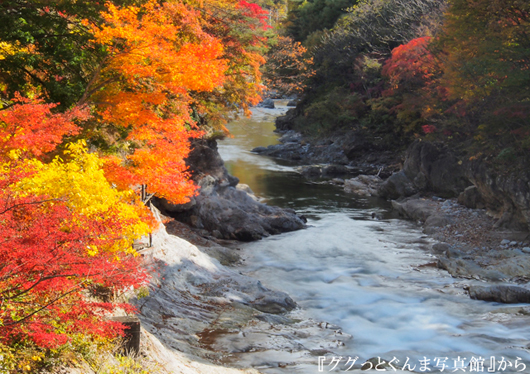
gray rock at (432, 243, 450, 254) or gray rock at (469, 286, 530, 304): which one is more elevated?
gray rock at (469, 286, 530, 304)

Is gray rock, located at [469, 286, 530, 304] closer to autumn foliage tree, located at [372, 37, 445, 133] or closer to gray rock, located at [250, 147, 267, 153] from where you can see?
autumn foliage tree, located at [372, 37, 445, 133]

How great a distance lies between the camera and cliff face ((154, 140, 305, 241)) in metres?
20.6

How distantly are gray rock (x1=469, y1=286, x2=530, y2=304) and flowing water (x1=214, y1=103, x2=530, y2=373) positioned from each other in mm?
248

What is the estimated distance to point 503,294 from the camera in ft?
43.8

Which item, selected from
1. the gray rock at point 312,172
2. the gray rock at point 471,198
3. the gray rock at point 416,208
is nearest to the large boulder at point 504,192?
the gray rock at point 471,198

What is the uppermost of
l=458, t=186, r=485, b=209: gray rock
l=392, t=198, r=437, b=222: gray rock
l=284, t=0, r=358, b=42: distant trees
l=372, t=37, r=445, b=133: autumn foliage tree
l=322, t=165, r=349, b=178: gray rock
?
l=284, t=0, r=358, b=42: distant trees

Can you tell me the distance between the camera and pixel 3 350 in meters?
5.75

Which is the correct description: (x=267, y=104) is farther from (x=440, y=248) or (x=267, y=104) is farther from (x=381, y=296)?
(x=381, y=296)

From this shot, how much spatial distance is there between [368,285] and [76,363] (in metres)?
11.0

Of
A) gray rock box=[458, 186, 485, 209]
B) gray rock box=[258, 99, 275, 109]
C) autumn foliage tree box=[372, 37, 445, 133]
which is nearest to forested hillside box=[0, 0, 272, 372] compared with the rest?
gray rock box=[458, 186, 485, 209]

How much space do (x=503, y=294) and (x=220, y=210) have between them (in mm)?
12187

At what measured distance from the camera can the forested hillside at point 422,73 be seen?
18688 millimetres

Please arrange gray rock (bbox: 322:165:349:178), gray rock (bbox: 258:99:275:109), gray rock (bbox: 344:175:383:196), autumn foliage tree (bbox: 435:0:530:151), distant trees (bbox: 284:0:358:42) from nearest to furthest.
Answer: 1. autumn foliage tree (bbox: 435:0:530:151)
2. gray rock (bbox: 344:175:383:196)
3. gray rock (bbox: 322:165:349:178)
4. distant trees (bbox: 284:0:358:42)
5. gray rock (bbox: 258:99:275:109)

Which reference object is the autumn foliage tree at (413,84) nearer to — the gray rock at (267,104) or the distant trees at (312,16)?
the distant trees at (312,16)
